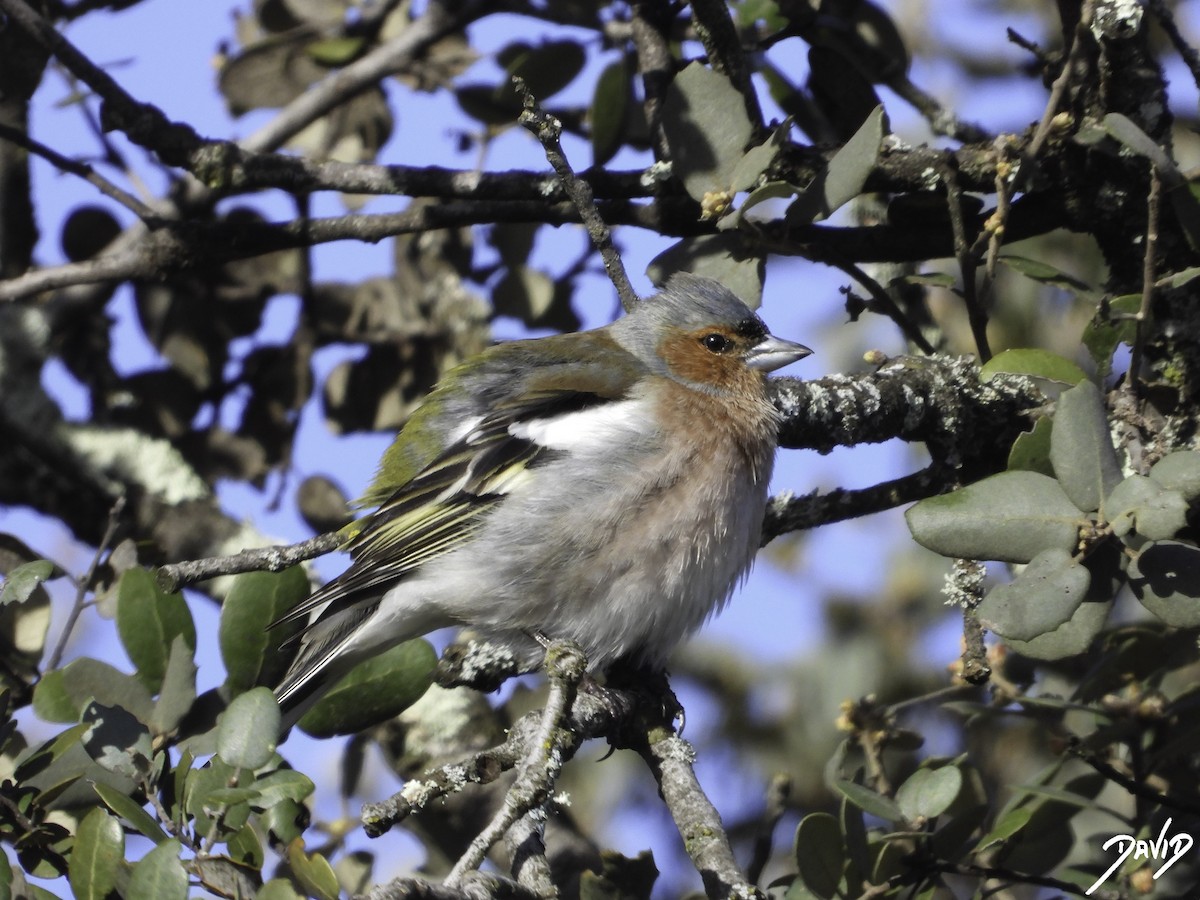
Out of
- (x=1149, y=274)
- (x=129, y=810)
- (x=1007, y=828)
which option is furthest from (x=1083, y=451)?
(x=129, y=810)

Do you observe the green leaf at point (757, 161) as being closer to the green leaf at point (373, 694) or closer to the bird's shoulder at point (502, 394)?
the bird's shoulder at point (502, 394)

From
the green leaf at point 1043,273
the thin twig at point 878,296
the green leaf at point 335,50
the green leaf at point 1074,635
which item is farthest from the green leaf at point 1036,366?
the green leaf at point 335,50

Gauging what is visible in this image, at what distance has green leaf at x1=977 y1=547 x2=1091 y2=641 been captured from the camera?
7.75 ft

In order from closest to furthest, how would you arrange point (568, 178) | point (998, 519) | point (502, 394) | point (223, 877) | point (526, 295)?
1. point (223, 877)
2. point (998, 519)
3. point (568, 178)
4. point (502, 394)
5. point (526, 295)

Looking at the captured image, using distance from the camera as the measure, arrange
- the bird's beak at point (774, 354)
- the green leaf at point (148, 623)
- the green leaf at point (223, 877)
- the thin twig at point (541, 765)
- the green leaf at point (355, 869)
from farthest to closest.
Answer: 1. the bird's beak at point (774, 354)
2. the green leaf at point (355, 869)
3. the green leaf at point (148, 623)
4. the green leaf at point (223, 877)
5. the thin twig at point (541, 765)

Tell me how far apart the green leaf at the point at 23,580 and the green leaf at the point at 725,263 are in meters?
1.73

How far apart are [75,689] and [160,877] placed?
770 mm

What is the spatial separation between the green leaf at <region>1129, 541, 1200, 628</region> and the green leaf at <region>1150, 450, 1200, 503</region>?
4.4 inches

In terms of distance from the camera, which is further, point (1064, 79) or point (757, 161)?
point (757, 161)

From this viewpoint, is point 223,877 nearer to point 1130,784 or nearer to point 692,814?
point 692,814

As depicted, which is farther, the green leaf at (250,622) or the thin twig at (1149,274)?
the green leaf at (250,622)

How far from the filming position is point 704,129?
134 inches

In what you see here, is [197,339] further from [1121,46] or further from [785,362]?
[1121,46]

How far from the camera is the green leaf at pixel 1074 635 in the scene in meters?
2.57
